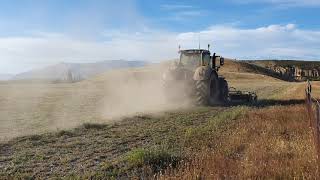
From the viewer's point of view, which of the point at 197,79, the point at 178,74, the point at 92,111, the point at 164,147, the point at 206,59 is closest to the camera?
the point at 164,147

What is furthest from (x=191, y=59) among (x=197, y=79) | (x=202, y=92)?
(x=202, y=92)

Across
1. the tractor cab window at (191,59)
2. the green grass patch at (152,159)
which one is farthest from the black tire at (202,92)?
the green grass patch at (152,159)

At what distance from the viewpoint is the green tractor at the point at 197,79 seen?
79.7 feet

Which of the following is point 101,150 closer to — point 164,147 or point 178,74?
point 164,147

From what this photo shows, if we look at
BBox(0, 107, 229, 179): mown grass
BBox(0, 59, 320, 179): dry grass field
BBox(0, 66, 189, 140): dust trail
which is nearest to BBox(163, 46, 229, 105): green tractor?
BBox(0, 66, 189, 140): dust trail

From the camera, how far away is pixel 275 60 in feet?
514

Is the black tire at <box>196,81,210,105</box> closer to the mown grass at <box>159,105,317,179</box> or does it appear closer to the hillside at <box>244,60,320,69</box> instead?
the mown grass at <box>159,105,317,179</box>

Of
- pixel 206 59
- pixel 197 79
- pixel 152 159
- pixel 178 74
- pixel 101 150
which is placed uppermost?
pixel 206 59

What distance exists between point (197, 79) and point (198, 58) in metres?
2.28

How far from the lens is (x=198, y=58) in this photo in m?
26.2

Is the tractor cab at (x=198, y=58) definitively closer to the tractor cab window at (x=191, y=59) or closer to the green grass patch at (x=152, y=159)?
the tractor cab window at (x=191, y=59)

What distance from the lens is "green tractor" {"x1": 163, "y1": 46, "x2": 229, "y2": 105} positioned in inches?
956

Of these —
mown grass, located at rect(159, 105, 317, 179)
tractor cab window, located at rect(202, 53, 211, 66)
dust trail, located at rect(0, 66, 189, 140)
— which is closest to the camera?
mown grass, located at rect(159, 105, 317, 179)

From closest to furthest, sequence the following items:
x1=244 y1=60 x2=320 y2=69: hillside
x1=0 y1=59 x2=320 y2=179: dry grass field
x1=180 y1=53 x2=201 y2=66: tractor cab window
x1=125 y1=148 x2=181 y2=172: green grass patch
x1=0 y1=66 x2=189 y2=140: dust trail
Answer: x1=0 y1=59 x2=320 y2=179: dry grass field, x1=125 y1=148 x2=181 y2=172: green grass patch, x1=0 y1=66 x2=189 y2=140: dust trail, x1=180 y1=53 x2=201 y2=66: tractor cab window, x1=244 y1=60 x2=320 y2=69: hillside
